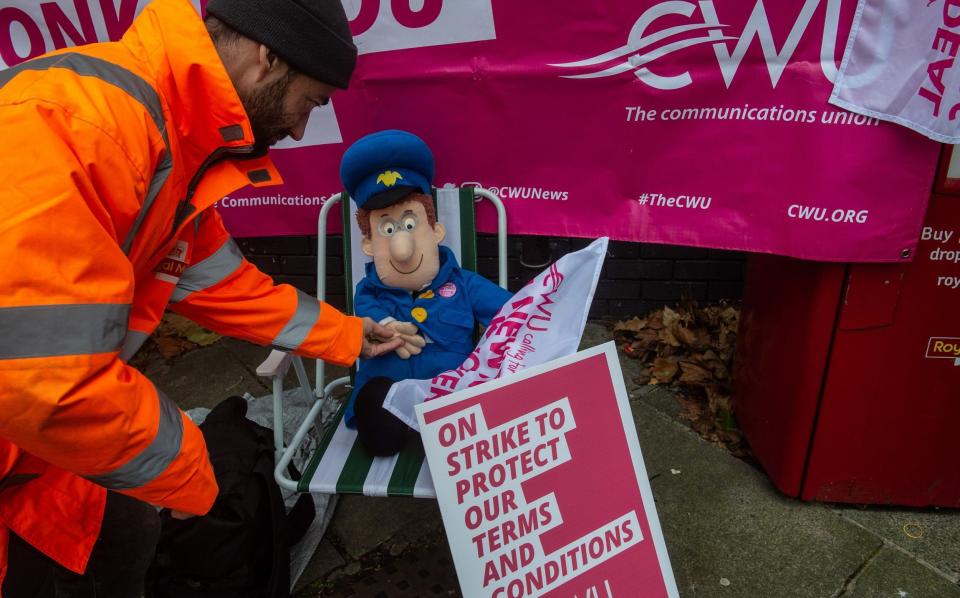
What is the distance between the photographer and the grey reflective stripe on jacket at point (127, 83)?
3.85ft

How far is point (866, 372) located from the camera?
2.24 meters

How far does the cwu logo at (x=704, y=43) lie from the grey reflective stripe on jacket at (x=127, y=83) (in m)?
1.45

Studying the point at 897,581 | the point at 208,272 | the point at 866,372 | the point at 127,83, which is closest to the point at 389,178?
the point at 208,272

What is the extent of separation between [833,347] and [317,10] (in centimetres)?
200

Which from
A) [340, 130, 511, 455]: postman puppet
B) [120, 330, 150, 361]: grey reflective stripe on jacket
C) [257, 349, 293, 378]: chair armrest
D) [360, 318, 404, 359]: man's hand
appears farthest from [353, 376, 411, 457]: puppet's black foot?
[120, 330, 150, 361]: grey reflective stripe on jacket

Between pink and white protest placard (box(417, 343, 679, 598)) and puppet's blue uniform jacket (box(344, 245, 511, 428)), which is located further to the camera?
puppet's blue uniform jacket (box(344, 245, 511, 428))

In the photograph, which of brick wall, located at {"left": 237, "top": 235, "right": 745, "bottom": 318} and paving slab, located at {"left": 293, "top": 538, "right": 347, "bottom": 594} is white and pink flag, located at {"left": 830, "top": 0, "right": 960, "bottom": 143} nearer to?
brick wall, located at {"left": 237, "top": 235, "right": 745, "bottom": 318}

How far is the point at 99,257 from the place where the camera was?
1075mm

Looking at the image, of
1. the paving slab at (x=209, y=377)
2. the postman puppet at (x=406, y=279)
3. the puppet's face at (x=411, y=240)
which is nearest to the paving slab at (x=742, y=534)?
the postman puppet at (x=406, y=279)

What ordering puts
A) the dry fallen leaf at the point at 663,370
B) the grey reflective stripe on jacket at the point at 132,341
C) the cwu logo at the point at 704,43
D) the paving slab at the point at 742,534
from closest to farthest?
the grey reflective stripe on jacket at the point at 132,341 < the cwu logo at the point at 704,43 < the paving slab at the point at 742,534 < the dry fallen leaf at the point at 663,370

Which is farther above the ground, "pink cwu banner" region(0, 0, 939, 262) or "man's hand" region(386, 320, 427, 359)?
"pink cwu banner" region(0, 0, 939, 262)

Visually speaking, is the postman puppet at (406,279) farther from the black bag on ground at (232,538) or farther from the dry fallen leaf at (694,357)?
the dry fallen leaf at (694,357)

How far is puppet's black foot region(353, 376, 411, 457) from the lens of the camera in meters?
2.12

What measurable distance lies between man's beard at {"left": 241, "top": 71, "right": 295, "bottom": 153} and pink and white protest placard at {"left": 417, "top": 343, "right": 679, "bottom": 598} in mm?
773
